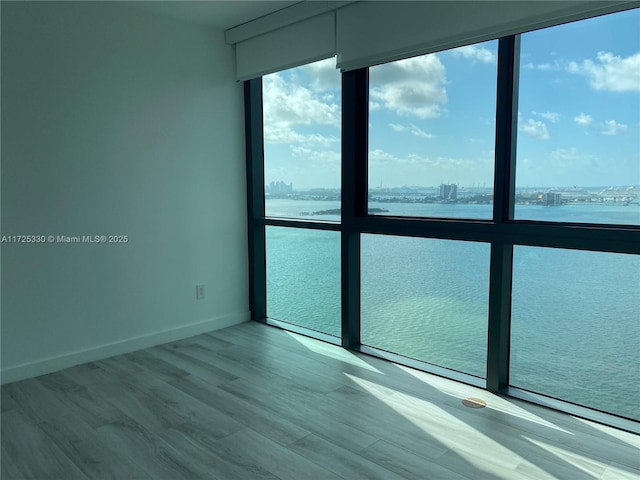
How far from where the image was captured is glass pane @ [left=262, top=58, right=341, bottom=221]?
12.0 ft

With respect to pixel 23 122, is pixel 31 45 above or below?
above

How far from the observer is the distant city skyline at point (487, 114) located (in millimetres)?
2273

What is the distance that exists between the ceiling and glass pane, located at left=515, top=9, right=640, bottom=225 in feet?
5.66

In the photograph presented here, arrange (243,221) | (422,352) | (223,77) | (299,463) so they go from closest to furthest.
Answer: (299,463)
(422,352)
(223,77)
(243,221)

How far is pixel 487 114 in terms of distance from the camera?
271 cm

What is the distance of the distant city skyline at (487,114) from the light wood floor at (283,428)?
1.27 m

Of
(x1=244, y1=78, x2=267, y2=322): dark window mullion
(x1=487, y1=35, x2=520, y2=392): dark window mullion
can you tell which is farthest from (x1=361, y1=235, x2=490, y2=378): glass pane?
(x1=244, y1=78, x2=267, y2=322): dark window mullion

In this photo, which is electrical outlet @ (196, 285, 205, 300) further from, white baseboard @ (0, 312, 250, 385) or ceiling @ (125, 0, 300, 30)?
ceiling @ (125, 0, 300, 30)

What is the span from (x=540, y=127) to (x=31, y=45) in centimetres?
305

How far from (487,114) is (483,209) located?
57 cm

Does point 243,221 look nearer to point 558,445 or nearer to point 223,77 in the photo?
point 223,77

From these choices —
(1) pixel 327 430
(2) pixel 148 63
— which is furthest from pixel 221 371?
(2) pixel 148 63

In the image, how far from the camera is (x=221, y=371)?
296 cm

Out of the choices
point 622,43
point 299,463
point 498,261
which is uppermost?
point 622,43
